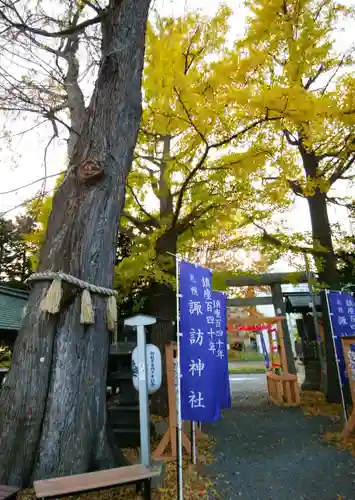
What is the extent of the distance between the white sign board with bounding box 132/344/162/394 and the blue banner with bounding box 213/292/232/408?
795 mm

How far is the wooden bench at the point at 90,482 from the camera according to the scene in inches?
90.5

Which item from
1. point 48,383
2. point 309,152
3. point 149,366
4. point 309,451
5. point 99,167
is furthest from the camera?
point 309,152

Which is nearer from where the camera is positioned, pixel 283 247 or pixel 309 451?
pixel 309 451

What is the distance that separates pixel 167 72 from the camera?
4.88m

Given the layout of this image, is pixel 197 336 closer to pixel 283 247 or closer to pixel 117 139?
pixel 117 139

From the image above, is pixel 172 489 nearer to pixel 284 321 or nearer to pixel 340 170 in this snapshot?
pixel 284 321

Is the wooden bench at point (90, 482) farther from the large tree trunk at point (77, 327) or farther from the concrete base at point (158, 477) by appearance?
the concrete base at point (158, 477)

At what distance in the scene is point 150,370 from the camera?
4.09 m

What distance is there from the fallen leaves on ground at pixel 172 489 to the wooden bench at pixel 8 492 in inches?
8.8

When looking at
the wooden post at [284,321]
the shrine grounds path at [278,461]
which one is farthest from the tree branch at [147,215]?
the wooden post at [284,321]

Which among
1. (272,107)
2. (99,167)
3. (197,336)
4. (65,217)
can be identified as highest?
(272,107)

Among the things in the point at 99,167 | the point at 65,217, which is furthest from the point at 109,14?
the point at 65,217

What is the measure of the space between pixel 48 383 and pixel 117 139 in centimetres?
281

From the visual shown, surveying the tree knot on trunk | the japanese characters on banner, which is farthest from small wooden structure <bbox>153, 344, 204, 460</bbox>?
the tree knot on trunk
